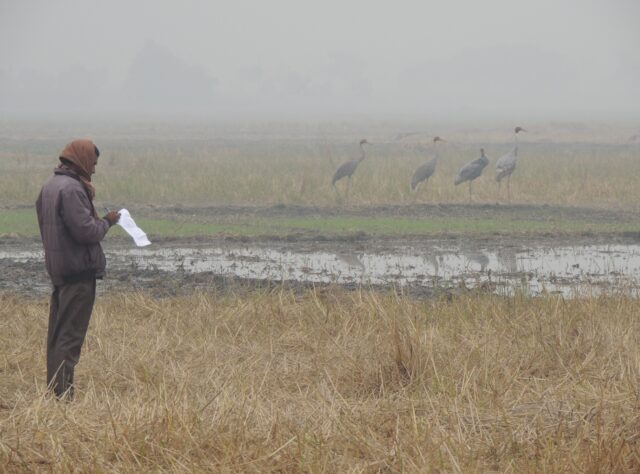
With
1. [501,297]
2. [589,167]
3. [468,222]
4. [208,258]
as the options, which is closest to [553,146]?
[589,167]

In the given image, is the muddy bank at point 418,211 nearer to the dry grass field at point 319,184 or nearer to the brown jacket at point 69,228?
the dry grass field at point 319,184

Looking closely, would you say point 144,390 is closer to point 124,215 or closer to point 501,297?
point 124,215

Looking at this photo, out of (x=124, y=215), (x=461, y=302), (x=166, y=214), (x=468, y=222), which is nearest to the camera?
(x=124, y=215)

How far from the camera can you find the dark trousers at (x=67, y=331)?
245 inches

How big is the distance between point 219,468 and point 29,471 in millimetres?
877

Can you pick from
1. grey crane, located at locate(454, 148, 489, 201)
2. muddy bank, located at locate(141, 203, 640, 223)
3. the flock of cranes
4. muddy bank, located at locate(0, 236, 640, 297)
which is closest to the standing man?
muddy bank, located at locate(0, 236, 640, 297)

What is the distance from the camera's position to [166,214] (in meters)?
17.4

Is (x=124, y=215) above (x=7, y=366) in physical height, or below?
above

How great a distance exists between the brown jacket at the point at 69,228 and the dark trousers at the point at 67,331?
7 cm

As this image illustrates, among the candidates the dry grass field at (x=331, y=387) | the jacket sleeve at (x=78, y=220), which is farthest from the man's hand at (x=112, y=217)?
the dry grass field at (x=331, y=387)

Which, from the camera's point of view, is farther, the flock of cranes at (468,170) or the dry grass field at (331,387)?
the flock of cranes at (468,170)

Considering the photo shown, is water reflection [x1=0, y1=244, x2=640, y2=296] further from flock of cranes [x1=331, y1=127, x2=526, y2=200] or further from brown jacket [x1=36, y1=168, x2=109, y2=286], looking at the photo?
flock of cranes [x1=331, y1=127, x2=526, y2=200]

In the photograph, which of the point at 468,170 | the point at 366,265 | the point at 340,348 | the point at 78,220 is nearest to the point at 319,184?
the point at 468,170

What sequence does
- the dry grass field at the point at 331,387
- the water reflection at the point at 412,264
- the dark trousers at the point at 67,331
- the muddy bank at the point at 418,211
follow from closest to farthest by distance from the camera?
the dry grass field at the point at 331,387 → the dark trousers at the point at 67,331 → the water reflection at the point at 412,264 → the muddy bank at the point at 418,211
